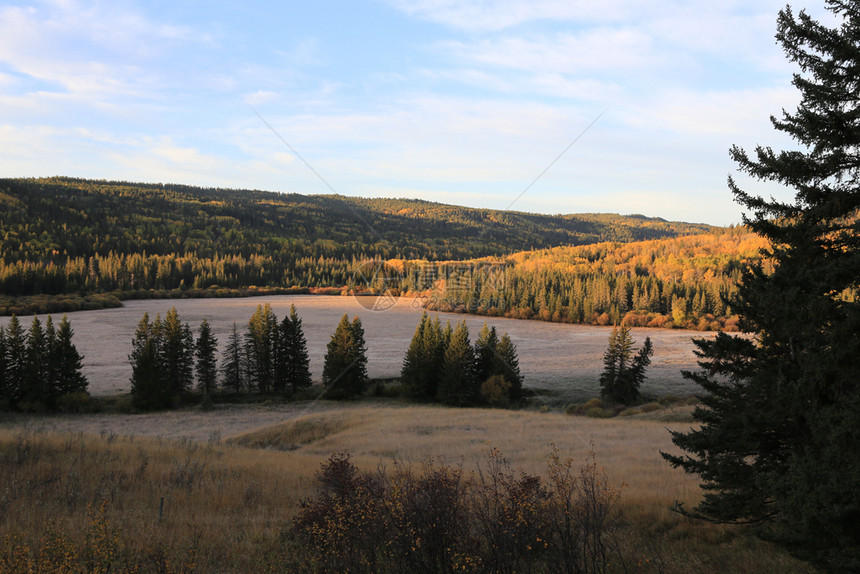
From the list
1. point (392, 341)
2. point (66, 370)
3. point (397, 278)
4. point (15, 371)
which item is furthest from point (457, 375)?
point (397, 278)

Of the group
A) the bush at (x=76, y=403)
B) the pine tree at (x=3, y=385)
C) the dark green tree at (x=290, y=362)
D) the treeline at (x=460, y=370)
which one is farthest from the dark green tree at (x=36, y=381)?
the treeline at (x=460, y=370)

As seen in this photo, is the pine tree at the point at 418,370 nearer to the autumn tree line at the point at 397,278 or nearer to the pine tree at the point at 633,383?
the pine tree at the point at 633,383

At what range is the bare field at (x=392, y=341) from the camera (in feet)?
177

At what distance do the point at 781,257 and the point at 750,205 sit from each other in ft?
3.39

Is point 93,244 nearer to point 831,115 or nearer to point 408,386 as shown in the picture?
point 408,386

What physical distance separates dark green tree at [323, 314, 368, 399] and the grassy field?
22591mm

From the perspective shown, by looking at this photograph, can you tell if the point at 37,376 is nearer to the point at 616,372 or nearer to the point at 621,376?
the point at 616,372

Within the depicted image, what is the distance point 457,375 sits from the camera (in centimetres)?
4728

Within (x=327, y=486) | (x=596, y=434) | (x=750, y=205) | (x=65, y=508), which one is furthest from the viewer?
(x=596, y=434)

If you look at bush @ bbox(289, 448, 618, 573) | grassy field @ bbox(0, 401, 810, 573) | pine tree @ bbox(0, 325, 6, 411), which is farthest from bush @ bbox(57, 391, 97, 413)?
bush @ bbox(289, 448, 618, 573)

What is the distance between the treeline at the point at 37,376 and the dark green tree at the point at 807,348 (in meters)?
50.2

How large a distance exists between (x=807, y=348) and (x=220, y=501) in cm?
1201

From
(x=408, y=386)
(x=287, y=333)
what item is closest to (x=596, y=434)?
(x=408, y=386)

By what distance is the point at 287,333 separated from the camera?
52688 millimetres
